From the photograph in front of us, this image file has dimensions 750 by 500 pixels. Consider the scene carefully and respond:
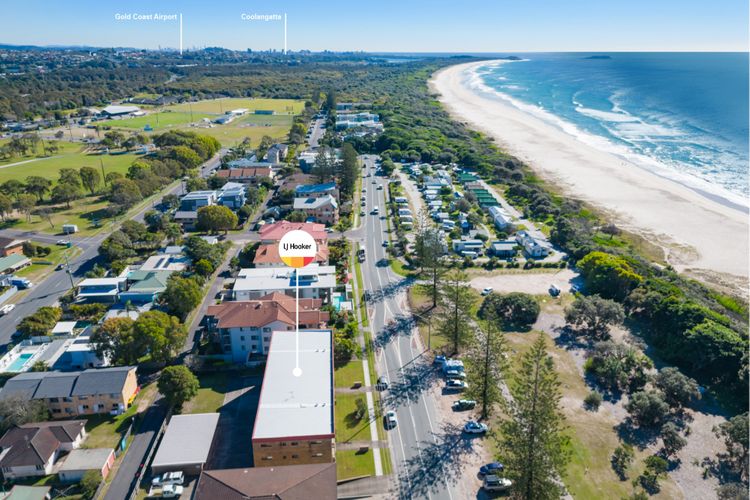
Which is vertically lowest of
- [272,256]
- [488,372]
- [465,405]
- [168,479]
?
[168,479]

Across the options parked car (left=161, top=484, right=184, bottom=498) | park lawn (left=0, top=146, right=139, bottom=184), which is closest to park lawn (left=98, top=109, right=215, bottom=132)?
park lawn (left=0, top=146, right=139, bottom=184)

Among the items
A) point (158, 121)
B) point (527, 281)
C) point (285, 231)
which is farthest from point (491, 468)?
point (158, 121)

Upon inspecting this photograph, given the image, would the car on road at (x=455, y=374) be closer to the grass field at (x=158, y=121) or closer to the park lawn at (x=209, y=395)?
the park lawn at (x=209, y=395)

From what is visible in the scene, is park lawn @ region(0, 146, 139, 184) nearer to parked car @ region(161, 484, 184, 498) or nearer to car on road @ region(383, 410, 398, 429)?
parked car @ region(161, 484, 184, 498)

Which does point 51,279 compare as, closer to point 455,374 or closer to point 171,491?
point 171,491

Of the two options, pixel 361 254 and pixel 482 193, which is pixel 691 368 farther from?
pixel 482 193

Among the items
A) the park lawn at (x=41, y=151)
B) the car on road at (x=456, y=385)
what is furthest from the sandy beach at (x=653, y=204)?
the park lawn at (x=41, y=151)

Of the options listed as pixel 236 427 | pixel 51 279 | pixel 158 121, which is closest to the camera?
pixel 236 427
